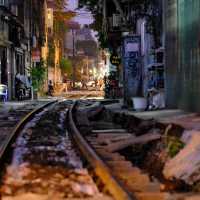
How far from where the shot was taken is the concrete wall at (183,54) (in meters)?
18.4

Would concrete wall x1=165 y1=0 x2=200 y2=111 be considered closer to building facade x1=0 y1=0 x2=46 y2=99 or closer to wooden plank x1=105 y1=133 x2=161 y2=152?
wooden plank x1=105 y1=133 x2=161 y2=152

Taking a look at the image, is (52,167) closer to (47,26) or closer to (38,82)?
(38,82)

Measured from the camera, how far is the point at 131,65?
3164cm

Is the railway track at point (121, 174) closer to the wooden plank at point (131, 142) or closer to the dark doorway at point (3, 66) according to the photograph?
the wooden plank at point (131, 142)

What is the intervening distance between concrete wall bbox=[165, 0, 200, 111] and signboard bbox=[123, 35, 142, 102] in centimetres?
779

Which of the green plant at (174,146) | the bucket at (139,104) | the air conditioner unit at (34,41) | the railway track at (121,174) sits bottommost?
the railway track at (121,174)

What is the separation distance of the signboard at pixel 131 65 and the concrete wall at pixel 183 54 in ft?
25.6

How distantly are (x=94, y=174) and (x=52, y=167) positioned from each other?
1350 millimetres

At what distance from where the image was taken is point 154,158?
13.0 metres

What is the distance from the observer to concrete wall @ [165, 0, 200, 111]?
18384mm

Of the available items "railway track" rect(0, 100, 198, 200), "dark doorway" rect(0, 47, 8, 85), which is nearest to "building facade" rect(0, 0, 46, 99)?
"dark doorway" rect(0, 47, 8, 85)

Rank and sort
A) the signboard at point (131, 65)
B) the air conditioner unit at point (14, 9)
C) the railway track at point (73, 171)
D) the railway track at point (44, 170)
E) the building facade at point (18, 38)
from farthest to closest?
the air conditioner unit at point (14, 9) → the building facade at point (18, 38) → the signboard at point (131, 65) → the railway track at point (44, 170) → the railway track at point (73, 171)

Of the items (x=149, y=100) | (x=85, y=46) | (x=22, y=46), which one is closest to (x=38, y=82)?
(x=22, y=46)

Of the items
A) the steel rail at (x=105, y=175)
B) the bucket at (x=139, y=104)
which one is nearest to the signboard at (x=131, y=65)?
the bucket at (x=139, y=104)
